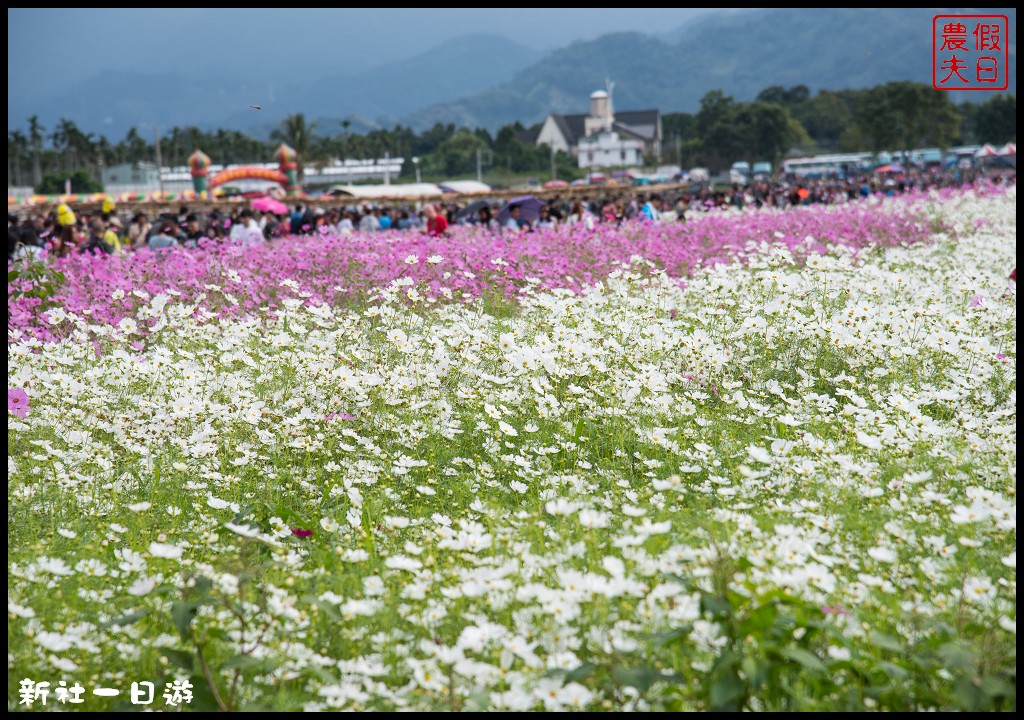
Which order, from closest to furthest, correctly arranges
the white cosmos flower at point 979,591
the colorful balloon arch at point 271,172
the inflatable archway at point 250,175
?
the white cosmos flower at point 979,591 < the colorful balloon arch at point 271,172 < the inflatable archway at point 250,175

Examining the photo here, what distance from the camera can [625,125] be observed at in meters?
142

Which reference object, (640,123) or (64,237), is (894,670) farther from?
(640,123)

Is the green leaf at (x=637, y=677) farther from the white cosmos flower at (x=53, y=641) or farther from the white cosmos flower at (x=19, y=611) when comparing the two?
the white cosmos flower at (x=19, y=611)

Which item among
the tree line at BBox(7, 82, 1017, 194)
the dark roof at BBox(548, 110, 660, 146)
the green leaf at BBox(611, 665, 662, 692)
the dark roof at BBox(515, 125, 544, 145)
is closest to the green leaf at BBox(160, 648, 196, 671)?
the green leaf at BBox(611, 665, 662, 692)

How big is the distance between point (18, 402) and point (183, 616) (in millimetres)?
2855

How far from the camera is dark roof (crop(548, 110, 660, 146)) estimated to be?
13825 cm

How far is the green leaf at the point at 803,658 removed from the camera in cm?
233

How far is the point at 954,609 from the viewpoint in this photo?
2.91 meters

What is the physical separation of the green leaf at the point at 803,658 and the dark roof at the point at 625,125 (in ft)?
446

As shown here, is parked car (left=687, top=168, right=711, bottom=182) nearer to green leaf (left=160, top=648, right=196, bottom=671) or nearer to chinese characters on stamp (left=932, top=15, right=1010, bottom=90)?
chinese characters on stamp (left=932, top=15, right=1010, bottom=90)

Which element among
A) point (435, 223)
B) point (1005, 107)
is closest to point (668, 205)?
point (435, 223)

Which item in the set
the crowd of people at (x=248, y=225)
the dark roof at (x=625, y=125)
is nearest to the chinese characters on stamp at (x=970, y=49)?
the crowd of people at (x=248, y=225)

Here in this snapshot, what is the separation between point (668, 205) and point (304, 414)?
21313 millimetres

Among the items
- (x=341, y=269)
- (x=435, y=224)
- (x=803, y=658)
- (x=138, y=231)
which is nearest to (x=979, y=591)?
(x=803, y=658)
